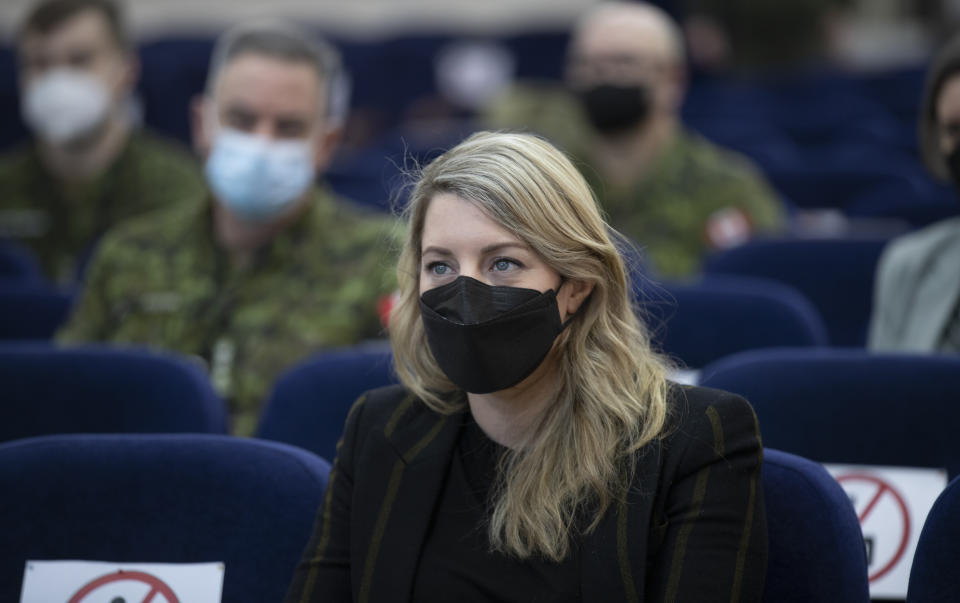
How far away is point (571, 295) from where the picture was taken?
168cm

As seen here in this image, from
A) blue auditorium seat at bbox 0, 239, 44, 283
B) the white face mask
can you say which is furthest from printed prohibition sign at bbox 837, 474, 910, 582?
the white face mask

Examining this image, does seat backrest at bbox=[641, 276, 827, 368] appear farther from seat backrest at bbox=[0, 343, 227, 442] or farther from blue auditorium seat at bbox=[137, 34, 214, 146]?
blue auditorium seat at bbox=[137, 34, 214, 146]

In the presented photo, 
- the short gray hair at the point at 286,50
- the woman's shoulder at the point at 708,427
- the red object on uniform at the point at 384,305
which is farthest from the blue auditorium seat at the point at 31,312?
the woman's shoulder at the point at 708,427

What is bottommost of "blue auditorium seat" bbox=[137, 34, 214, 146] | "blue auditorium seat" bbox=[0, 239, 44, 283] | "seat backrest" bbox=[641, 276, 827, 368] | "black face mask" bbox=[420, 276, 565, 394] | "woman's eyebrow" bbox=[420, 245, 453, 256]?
"blue auditorium seat" bbox=[137, 34, 214, 146]

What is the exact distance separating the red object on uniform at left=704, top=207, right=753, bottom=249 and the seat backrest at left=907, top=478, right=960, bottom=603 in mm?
2362

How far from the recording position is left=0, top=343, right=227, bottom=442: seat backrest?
2203mm

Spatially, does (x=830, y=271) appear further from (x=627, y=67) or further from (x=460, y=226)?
(x=460, y=226)

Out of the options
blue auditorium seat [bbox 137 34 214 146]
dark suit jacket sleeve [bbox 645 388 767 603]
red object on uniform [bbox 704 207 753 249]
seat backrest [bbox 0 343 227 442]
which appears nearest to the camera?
dark suit jacket sleeve [bbox 645 388 767 603]

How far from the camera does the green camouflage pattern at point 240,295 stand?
275 cm

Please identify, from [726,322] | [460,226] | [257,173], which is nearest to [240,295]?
[257,173]

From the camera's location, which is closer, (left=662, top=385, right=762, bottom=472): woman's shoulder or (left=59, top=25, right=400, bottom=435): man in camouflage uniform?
(left=662, top=385, right=762, bottom=472): woman's shoulder

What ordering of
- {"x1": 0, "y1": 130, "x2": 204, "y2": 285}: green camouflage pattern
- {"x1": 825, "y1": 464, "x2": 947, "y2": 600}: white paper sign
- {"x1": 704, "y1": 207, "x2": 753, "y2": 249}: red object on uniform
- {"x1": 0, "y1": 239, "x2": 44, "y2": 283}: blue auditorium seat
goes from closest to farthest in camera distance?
{"x1": 825, "y1": 464, "x2": 947, "y2": 600}: white paper sign < {"x1": 0, "y1": 239, "x2": 44, "y2": 283}: blue auditorium seat < {"x1": 704, "y1": 207, "x2": 753, "y2": 249}: red object on uniform < {"x1": 0, "y1": 130, "x2": 204, "y2": 285}: green camouflage pattern

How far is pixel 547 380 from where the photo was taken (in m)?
1.70

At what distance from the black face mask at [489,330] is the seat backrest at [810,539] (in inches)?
15.9
